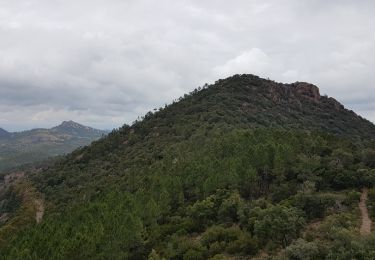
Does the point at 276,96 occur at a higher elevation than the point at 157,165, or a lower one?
higher

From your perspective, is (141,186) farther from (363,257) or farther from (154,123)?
(154,123)

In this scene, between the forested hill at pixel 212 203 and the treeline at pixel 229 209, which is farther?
the forested hill at pixel 212 203

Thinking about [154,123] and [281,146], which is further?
[154,123]

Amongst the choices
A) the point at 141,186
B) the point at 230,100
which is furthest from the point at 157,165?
the point at 230,100

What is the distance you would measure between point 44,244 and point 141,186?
25.4 metres

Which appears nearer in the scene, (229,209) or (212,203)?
(229,209)

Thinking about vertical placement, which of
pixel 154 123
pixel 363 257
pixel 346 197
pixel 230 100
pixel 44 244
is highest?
pixel 230 100

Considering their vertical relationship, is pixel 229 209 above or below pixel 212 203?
below

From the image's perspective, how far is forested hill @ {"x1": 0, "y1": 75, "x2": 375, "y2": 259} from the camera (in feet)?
142

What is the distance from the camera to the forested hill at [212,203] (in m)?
43.4

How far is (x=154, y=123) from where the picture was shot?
139 m

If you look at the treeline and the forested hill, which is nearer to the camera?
the treeline

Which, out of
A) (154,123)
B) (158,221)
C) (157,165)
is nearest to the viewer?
(158,221)

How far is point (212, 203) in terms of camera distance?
55.0m
